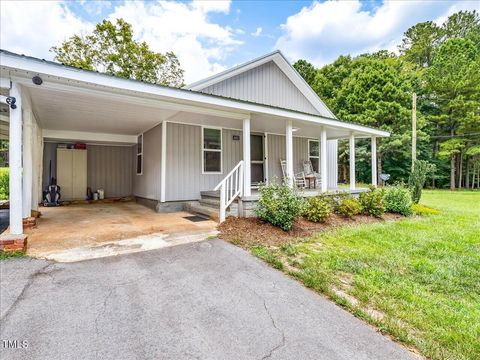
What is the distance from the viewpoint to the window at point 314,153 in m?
10.9

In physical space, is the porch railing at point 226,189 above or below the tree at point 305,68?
below

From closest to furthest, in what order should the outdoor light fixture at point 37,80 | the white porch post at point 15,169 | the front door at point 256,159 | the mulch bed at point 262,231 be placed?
the white porch post at point 15,169
the outdoor light fixture at point 37,80
the mulch bed at point 262,231
the front door at point 256,159

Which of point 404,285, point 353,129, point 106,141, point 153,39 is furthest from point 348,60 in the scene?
point 404,285

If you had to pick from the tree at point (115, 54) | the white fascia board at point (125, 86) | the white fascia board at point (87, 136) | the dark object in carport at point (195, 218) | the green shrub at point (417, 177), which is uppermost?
the tree at point (115, 54)

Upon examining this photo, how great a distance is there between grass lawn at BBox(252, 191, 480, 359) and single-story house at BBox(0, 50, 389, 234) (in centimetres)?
231

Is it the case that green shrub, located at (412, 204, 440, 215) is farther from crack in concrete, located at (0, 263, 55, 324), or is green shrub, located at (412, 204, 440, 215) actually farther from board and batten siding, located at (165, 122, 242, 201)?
crack in concrete, located at (0, 263, 55, 324)

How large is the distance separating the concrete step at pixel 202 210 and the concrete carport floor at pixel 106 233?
0.64 ft


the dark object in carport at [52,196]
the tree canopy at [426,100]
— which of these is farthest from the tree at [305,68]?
the dark object in carport at [52,196]

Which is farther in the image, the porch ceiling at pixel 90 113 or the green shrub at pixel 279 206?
the green shrub at pixel 279 206

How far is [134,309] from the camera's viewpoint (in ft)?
7.84

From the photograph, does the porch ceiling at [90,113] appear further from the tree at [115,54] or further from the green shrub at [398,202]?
the tree at [115,54]

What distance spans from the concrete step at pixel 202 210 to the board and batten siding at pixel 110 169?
4.31m

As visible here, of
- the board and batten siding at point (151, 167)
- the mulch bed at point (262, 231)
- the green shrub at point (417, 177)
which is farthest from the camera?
the green shrub at point (417, 177)

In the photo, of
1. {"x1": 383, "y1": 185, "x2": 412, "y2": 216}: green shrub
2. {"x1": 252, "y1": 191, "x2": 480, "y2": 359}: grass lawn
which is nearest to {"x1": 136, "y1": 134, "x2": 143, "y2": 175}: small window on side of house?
{"x1": 252, "y1": 191, "x2": 480, "y2": 359}: grass lawn
